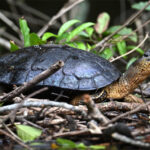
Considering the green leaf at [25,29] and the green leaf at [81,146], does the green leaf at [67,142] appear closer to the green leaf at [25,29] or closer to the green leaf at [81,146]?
the green leaf at [81,146]

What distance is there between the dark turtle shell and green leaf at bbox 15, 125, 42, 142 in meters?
0.80

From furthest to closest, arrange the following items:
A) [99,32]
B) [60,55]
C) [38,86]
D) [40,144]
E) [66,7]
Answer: [66,7], [99,32], [60,55], [38,86], [40,144]

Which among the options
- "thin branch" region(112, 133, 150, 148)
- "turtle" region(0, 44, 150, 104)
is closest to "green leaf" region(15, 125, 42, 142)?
"thin branch" region(112, 133, 150, 148)

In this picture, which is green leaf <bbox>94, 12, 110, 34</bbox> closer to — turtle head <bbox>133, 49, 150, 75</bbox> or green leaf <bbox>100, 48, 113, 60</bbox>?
green leaf <bbox>100, 48, 113, 60</bbox>

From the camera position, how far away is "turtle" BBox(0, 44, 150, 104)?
320cm

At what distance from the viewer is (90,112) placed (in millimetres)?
2322

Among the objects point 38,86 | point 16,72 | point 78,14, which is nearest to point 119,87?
point 38,86

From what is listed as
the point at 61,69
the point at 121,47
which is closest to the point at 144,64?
the point at 61,69

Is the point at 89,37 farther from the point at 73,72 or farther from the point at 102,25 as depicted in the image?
the point at 73,72

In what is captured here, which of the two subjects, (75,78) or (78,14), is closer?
(75,78)

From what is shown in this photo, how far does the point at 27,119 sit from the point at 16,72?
942 mm

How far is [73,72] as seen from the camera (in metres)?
3.25

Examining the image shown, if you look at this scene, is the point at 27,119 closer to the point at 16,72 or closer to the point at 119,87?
the point at 16,72

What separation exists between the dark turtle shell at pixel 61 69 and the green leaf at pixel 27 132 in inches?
31.6
